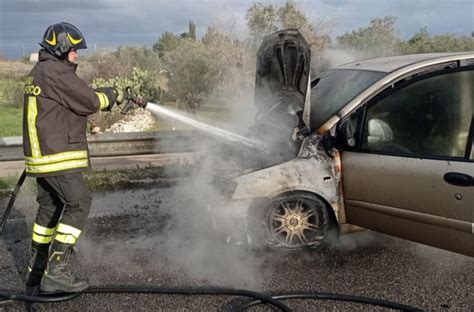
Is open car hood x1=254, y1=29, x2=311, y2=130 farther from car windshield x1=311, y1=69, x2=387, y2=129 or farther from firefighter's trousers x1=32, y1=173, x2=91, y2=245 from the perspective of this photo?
firefighter's trousers x1=32, y1=173, x2=91, y2=245

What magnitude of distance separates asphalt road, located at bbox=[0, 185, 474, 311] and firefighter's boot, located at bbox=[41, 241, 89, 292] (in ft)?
0.38

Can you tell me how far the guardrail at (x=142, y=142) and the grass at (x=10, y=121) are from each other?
5.92 m

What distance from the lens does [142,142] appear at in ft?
22.9

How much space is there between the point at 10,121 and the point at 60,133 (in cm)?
1183

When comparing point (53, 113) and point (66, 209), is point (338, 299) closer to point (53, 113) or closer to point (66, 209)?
point (66, 209)

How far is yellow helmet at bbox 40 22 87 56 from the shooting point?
348 cm

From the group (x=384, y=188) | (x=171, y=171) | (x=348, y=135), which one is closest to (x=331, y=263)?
(x=384, y=188)

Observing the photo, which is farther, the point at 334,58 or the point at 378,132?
the point at 334,58

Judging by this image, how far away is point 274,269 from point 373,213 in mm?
973

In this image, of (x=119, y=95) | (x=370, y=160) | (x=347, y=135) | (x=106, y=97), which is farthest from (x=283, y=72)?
(x=106, y=97)

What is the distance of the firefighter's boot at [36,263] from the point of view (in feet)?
12.2

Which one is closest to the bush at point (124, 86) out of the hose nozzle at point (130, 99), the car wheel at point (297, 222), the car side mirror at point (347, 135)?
the hose nozzle at point (130, 99)

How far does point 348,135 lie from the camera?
3996mm

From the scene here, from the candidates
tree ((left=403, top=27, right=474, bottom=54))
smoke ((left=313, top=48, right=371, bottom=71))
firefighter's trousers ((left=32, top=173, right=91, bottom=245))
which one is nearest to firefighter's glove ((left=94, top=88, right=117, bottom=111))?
firefighter's trousers ((left=32, top=173, right=91, bottom=245))
